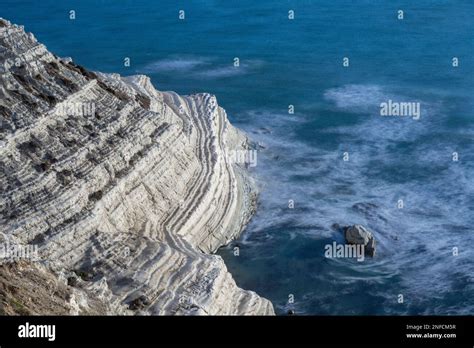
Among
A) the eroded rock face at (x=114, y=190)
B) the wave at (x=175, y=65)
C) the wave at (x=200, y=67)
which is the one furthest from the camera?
the wave at (x=175, y=65)

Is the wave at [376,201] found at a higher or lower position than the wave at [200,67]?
lower

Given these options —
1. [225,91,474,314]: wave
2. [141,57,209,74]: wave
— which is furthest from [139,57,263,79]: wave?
[225,91,474,314]: wave
